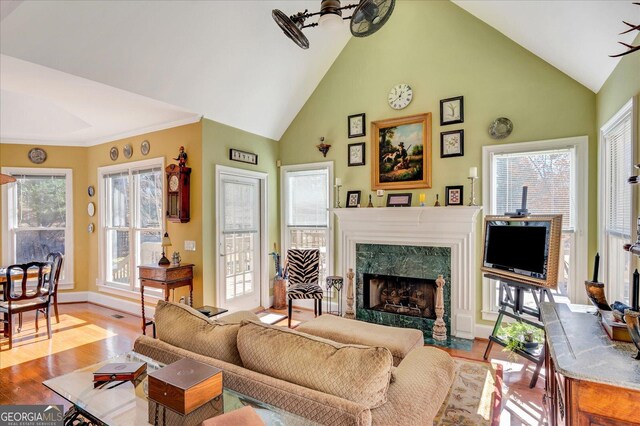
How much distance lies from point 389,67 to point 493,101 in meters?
1.44

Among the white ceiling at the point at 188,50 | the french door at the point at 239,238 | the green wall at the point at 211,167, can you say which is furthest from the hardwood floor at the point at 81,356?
the white ceiling at the point at 188,50

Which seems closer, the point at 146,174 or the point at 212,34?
the point at 212,34

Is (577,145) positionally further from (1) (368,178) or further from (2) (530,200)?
(1) (368,178)

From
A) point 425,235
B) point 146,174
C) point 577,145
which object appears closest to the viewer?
point 577,145

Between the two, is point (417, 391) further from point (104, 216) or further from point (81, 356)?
point (104, 216)

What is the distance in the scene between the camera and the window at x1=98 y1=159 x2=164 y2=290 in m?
4.80

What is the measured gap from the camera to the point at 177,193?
14.3 feet

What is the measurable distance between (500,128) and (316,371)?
12.1ft

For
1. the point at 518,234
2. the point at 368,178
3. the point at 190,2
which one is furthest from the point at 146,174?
the point at 518,234

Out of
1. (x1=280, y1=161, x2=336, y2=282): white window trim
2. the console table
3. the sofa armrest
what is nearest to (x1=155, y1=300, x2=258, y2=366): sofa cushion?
the sofa armrest

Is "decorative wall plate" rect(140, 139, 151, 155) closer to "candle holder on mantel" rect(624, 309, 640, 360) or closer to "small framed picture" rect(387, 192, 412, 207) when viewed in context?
"small framed picture" rect(387, 192, 412, 207)

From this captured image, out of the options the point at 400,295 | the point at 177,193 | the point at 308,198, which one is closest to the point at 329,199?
the point at 308,198

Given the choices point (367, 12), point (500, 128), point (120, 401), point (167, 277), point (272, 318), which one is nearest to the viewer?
point (120, 401)

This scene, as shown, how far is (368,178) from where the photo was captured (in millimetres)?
4676
